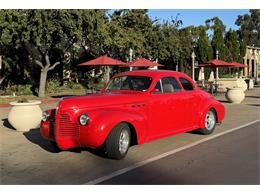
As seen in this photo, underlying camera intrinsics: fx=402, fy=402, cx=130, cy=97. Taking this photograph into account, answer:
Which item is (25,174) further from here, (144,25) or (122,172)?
(144,25)

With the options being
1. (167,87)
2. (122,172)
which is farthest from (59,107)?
(167,87)

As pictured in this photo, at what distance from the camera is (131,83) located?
8773mm

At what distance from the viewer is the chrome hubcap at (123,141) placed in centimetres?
740

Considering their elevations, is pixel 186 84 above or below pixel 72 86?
above

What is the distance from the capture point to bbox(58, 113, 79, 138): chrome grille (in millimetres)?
7270

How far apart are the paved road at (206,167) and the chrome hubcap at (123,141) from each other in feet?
2.21

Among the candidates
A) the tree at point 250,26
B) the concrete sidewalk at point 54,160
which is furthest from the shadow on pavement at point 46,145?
the tree at point 250,26

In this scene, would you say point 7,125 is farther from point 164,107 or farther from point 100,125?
point 100,125

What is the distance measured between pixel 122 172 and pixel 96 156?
1.30 metres

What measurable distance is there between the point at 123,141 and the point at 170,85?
219 cm

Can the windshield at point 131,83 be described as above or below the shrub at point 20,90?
above

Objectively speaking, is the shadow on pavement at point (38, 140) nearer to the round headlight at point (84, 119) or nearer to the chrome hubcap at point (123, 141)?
the round headlight at point (84, 119)

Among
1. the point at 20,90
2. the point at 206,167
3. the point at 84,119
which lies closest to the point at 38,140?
the point at 84,119
